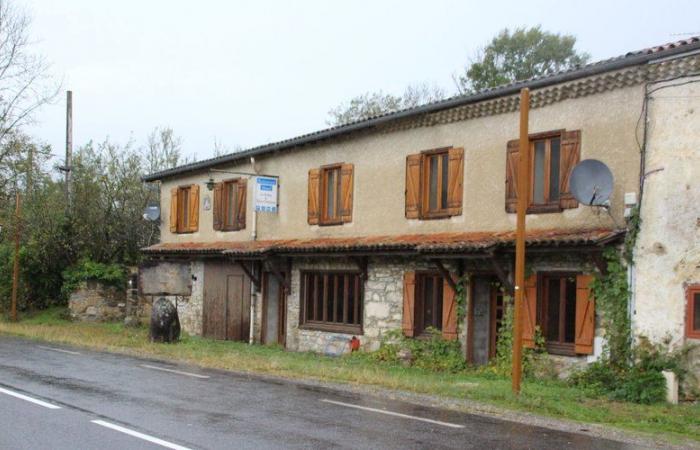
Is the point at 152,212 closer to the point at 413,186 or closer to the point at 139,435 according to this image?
the point at 413,186

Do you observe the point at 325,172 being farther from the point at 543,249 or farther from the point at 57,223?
the point at 57,223

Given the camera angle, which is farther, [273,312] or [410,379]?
[273,312]

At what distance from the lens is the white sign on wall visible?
2214 cm

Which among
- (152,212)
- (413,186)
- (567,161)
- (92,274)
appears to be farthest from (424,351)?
(92,274)

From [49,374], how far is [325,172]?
984cm

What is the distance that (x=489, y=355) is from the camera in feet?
53.9

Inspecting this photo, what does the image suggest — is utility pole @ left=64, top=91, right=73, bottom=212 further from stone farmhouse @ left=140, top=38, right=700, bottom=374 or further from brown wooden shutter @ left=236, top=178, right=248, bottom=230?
brown wooden shutter @ left=236, top=178, right=248, bottom=230

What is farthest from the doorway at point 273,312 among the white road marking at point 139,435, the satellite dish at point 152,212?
the white road marking at point 139,435

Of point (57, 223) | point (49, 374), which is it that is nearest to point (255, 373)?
point (49, 374)

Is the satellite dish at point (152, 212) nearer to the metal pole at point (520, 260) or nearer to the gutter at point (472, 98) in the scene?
the gutter at point (472, 98)

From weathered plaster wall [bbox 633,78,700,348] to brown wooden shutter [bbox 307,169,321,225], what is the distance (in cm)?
979

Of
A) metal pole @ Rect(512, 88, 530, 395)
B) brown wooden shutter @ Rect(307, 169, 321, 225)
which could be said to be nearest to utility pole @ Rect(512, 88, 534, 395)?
metal pole @ Rect(512, 88, 530, 395)

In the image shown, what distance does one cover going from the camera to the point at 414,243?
16766 millimetres

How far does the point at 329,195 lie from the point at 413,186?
144 inches
